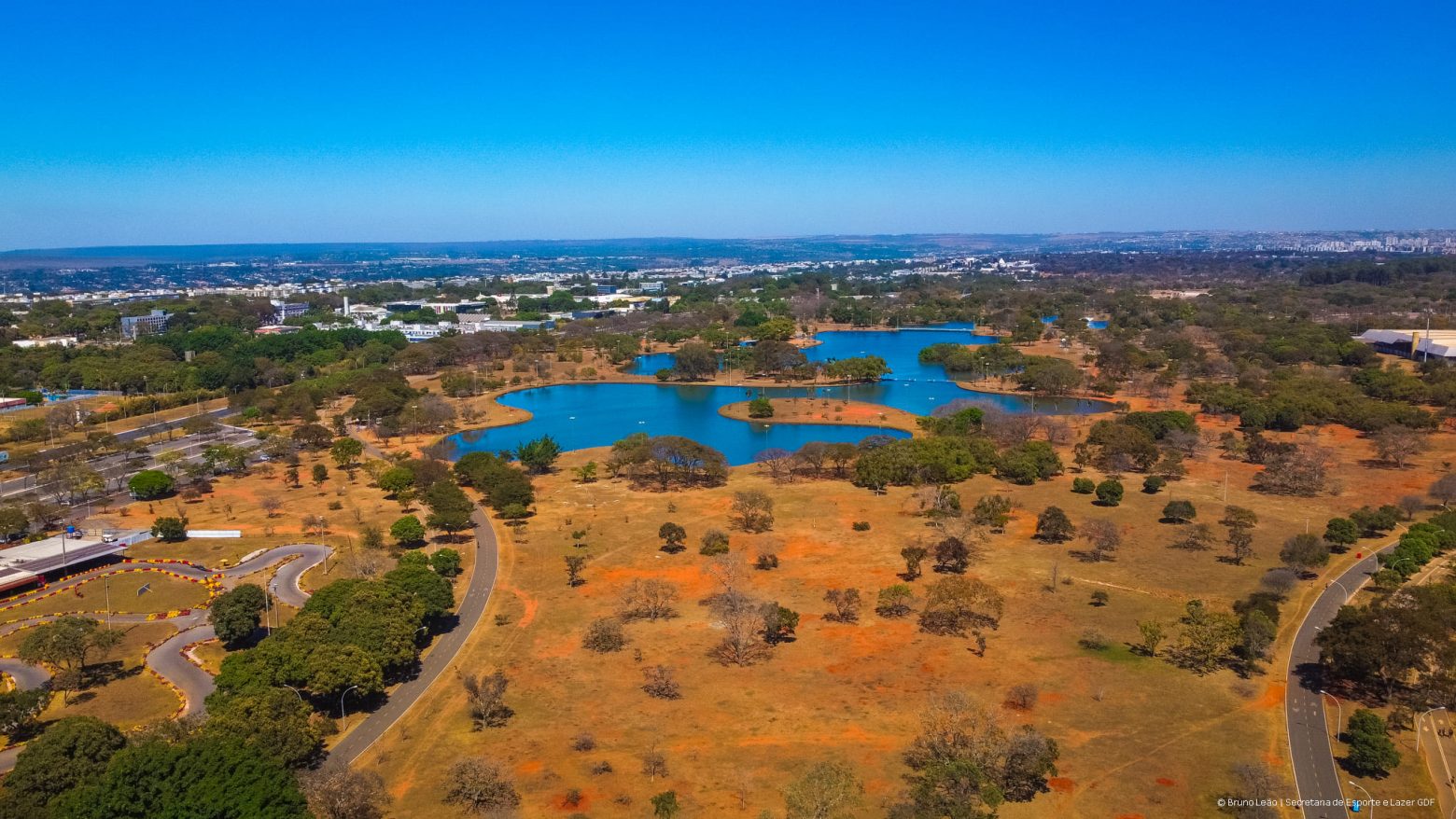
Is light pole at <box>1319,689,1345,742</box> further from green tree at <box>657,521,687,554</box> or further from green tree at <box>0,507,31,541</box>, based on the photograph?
green tree at <box>0,507,31,541</box>

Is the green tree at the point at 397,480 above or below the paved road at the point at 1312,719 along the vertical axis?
above

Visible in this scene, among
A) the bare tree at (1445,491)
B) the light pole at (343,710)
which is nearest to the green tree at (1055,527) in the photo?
the bare tree at (1445,491)

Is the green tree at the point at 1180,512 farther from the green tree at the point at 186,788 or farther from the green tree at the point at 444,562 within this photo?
the green tree at the point at 186,788

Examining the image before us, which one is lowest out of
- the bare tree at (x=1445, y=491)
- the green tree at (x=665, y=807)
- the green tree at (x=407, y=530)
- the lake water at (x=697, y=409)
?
the lake water at (x=697, y=409)

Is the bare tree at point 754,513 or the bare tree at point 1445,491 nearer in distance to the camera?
the bare tree at point 754,513

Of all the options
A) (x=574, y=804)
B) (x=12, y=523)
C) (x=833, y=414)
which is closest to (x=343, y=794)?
(x=574, y=804)

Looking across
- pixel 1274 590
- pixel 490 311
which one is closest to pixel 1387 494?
pixel 1274 590

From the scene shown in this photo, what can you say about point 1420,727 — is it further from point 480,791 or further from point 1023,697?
point 480,791
